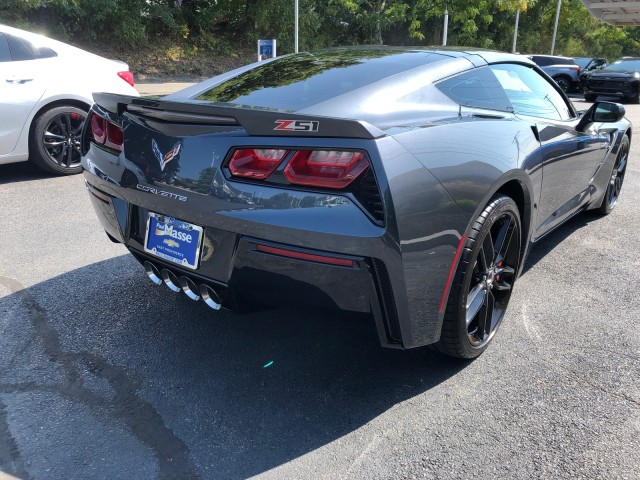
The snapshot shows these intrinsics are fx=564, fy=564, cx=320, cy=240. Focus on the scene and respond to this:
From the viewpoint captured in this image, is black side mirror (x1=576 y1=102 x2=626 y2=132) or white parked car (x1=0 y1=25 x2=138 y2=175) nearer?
black side mirror (x1=576 y1=102 x2=626 y2=132)

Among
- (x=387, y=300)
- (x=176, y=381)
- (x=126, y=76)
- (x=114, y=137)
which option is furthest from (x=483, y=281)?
(x=126, y=76)

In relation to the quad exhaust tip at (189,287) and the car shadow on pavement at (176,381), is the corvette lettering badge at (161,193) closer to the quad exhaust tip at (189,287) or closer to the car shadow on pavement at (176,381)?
the quad exhaust tip at (189,287)

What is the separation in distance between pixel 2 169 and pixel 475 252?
19.2ft

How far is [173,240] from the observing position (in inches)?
95.3

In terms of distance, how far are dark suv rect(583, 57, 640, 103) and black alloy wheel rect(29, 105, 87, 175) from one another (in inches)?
630

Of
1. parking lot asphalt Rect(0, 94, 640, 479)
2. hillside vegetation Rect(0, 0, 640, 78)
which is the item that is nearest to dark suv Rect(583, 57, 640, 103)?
hillside vegetation Rect(0, 0, 640, 78)

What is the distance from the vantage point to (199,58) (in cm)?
2025

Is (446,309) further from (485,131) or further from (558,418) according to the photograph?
(485,131)

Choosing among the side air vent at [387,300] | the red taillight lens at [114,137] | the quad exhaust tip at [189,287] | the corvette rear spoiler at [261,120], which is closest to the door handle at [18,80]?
the red taillight lens at [114,137]

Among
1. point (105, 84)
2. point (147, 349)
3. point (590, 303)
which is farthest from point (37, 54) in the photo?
point (590, 303)

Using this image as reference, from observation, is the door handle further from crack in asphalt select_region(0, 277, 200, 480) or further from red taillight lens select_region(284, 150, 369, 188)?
red taillight lens select_region(284, 150, 369, 188)

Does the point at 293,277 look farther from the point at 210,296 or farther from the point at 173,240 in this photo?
the point at 173,240

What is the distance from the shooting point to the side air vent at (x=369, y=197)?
2.02 m

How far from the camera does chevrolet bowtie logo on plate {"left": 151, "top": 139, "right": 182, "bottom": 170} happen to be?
2.34 metres
